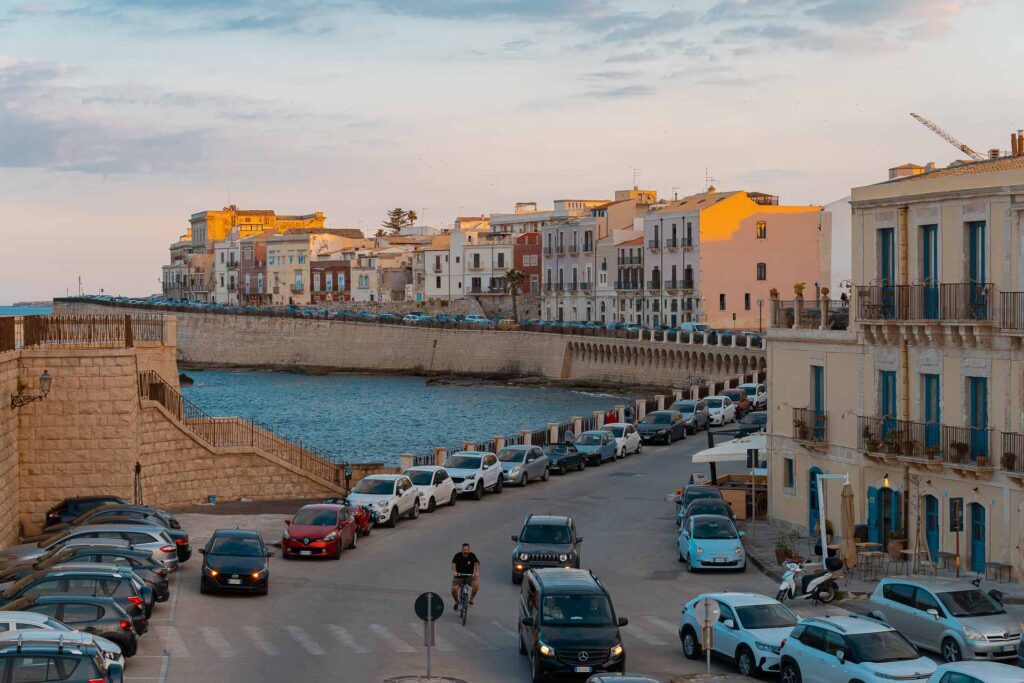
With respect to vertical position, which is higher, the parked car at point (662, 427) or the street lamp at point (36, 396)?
the street lamp at point (36, 396)

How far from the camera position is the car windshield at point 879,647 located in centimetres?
2102

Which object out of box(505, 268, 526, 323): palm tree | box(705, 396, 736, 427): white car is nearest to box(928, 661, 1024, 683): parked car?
box(705, 396, 736, 427): white car

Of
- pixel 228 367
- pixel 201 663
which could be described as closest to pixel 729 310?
pixel 228 367

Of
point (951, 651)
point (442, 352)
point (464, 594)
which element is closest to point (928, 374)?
point (951, 651)

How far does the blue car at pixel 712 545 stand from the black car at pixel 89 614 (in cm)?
1467

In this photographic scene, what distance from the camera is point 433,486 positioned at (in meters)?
43.3

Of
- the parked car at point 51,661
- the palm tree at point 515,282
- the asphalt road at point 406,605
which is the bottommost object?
the asphalt road at point 406,605

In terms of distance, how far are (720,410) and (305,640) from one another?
145ft

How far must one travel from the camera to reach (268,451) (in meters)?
45.1

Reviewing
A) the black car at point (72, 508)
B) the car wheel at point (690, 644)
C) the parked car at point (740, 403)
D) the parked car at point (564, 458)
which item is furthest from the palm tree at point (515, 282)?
the car wheel at point (690, 644)

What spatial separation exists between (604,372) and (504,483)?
2892 inches

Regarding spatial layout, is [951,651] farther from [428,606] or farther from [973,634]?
[428,606]

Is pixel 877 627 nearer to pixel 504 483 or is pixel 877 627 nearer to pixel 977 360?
pixel 977 360

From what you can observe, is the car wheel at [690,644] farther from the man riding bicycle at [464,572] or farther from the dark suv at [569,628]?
the man riding bicycle at [464,572]
